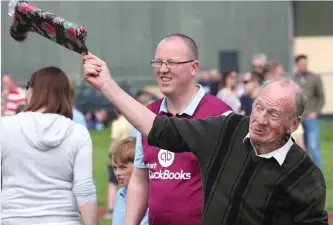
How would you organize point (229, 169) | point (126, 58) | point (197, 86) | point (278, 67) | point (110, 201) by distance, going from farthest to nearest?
point (126, 58)
point (278, 67)
point (110, 201)
point (197, 86)
point (229, 169)

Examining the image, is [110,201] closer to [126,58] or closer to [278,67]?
[278,67]

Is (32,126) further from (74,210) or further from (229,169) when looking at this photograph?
(229,169)

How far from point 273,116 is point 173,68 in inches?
45.1

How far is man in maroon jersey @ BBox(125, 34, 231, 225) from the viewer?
494 centimetres

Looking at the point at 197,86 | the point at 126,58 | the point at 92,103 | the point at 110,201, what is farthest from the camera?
the point at 126,58

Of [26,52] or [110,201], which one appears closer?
[110,201]

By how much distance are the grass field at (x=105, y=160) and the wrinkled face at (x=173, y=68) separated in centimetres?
611

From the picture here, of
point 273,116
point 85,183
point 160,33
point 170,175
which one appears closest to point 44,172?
point 85,183

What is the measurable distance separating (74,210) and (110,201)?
20.0 feet

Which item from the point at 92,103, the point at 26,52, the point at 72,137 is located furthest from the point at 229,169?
the point at 26,52

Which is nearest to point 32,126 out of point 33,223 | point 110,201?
point 33,223

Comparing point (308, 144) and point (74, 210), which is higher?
point (74, 210)

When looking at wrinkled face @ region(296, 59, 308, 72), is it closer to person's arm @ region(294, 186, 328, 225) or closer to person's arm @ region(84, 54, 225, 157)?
person's arm @ region(84, 54, 225, 157)

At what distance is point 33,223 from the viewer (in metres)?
5.38
